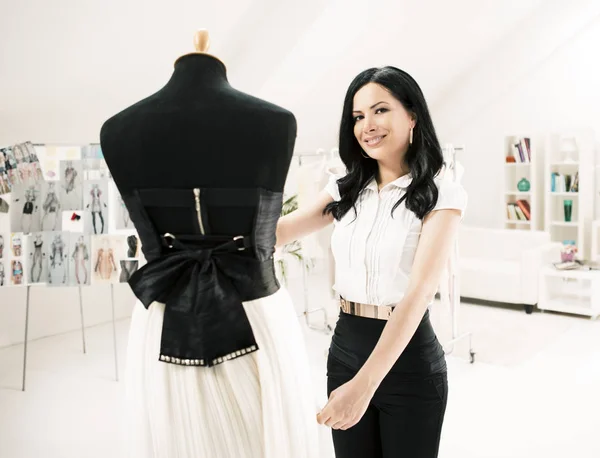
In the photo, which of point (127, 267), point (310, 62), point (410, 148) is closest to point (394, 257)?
point (410, 148)

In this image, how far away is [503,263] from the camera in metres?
5.72

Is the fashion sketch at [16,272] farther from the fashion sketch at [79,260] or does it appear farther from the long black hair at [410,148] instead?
the long black hair at [410,148]

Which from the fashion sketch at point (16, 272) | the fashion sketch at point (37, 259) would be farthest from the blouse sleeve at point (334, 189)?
the fashion sketch at point (16, 272)

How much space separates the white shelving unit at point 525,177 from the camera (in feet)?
22.7

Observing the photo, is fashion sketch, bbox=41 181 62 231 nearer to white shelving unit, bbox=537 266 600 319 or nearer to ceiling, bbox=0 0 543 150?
ceiling, bbox=0 0 543 150

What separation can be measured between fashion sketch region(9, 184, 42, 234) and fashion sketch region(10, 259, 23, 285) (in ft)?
0.59

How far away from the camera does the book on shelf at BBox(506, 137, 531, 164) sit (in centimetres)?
692

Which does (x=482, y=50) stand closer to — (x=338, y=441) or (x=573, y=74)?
(x=573, y=74)

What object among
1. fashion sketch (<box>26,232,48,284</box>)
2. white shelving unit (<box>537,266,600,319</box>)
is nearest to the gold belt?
fashion sketch (<box>26,232,48,284</box>)

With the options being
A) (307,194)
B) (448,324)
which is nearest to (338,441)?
(307,194)

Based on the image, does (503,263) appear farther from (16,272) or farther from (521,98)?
(16,272)

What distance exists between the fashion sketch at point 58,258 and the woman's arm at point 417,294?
8.34 feet

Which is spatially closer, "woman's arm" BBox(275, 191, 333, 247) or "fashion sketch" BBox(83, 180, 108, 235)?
"woman's arm" BBox(275, 191, 333, 247)

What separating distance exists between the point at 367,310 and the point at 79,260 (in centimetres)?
239
